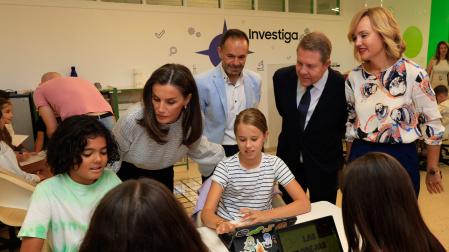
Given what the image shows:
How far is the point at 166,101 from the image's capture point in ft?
5.26

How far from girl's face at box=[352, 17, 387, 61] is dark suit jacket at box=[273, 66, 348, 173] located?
31 centimetres

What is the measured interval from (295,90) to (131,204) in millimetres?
1539

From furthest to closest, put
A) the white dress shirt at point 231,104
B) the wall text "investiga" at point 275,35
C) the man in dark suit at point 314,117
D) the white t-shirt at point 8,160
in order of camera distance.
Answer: the wall text "investiga" at point 275,35, the white t-shirt at point 8,160, the white dress shirt at point 231,104, the man in dark suit at point 314,117

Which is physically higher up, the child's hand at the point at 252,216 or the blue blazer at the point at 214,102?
the blue blazer at the point at 214,102

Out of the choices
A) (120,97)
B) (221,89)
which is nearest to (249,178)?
(221,89)

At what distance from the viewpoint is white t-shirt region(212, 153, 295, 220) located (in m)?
1.70

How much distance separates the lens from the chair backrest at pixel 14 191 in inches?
84.2

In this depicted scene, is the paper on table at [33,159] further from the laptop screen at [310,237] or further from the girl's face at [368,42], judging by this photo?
the girl's face at [368,42]

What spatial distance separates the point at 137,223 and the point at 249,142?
3.43ft

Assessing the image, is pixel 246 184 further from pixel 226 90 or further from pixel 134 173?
pixel 226 90

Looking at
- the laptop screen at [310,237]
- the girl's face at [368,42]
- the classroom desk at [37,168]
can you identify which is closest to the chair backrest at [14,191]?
the classroom desk at [37,168]

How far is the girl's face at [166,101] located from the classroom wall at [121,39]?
3.39 meters

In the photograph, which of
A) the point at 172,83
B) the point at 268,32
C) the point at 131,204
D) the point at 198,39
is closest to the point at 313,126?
the point at 172,83

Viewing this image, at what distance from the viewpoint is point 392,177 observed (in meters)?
1.02
